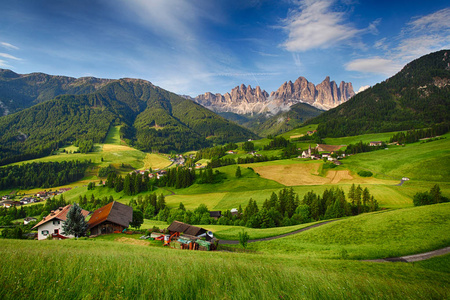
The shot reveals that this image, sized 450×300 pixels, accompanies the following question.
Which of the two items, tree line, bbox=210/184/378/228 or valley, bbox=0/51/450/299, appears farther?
tree line, bbox=210/184/378/228

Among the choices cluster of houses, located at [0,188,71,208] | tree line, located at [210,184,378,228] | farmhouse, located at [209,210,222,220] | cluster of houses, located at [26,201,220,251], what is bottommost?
cluster of houses, located at [0,188,71,208]

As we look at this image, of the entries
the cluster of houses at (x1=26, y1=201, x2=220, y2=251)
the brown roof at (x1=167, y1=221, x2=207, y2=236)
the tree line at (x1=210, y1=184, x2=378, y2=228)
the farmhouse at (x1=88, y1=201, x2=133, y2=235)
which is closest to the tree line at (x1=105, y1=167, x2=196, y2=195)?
the tree line at (x1=210, y1=184, x2=378, y2=228)

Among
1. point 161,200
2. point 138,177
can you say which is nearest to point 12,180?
point 138,177

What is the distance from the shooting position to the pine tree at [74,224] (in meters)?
32.9

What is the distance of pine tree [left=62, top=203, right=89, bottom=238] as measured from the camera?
32875mm

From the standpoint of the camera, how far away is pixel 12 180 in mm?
147625

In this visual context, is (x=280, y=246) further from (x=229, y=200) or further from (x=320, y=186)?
(x=320, y=186)

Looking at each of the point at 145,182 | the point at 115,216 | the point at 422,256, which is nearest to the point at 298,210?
the point at 422,256

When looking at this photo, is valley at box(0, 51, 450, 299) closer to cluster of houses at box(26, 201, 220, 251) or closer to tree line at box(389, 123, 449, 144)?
cluster of houses at box(26, 201, 220, 251)

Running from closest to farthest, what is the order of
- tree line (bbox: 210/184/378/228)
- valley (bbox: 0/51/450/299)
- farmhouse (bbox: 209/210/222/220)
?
valley (bbox: 0/51/450/299), tree line (bbox: 210/184/378/228), farmhouse (bbox: 209/210/222/220)

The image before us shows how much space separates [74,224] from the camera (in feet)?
109

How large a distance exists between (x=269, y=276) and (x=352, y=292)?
1.87 meters

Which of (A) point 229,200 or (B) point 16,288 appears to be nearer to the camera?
(B) point 16,288

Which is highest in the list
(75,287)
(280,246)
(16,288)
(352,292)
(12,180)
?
(16,288)
